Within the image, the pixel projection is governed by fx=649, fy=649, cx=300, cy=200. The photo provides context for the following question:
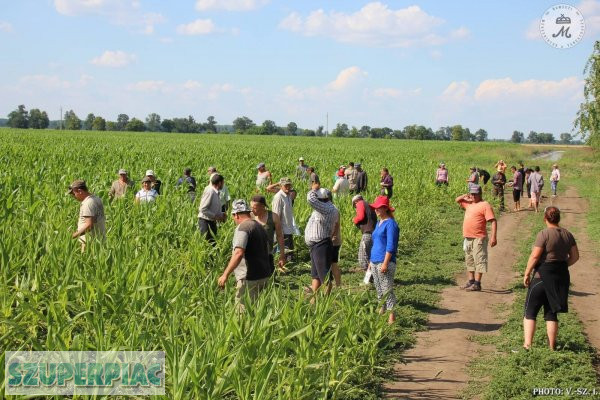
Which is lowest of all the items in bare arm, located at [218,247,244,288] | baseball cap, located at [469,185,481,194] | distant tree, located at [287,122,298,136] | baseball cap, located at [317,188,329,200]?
bare arm, located at [218,247,244,288]

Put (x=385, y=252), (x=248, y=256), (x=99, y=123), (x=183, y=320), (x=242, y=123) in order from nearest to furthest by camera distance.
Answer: (x=183, y=320), (x=248, y=256), (x=385, y=252), (x=99, y=123), (x=242, y=123)

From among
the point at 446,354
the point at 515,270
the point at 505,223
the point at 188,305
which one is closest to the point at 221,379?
the point at 188,305

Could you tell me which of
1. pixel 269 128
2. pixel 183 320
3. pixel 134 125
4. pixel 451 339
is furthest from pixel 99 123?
pixel 183 320

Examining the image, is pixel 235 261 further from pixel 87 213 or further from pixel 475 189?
pixel 475 189

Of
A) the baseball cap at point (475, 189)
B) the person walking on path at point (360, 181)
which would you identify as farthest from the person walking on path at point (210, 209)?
the person walking on path at point (360, 181)

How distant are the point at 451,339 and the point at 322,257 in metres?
2.00

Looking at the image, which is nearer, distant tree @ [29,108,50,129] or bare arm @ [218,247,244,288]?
bare arm @ [218,247,244,288]

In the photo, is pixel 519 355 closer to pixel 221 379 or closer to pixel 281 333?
pixel 281 333

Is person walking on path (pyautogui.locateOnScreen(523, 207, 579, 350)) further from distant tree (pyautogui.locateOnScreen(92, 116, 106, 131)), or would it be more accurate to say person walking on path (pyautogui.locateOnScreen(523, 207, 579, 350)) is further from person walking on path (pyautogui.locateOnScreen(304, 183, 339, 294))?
distant tree (pyautogui.locateOnScreen(92, 116, 106, 131))

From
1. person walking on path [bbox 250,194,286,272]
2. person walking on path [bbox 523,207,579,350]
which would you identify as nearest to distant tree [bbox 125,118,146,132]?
person walking on path [bbox 250,194,286,272]

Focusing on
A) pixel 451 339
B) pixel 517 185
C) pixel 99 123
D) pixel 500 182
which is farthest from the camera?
pixel 99 123

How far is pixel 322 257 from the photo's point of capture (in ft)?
28.9

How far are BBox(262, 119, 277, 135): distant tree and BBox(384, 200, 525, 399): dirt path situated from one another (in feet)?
429

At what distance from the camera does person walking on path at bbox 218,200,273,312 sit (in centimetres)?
684
